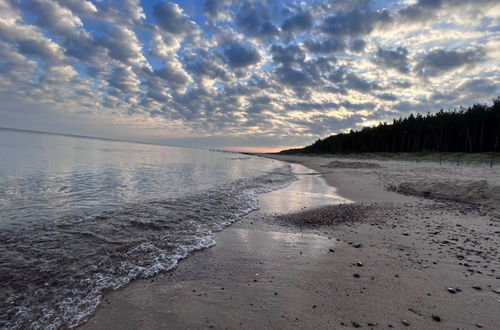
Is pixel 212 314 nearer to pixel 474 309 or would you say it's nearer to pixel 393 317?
pixel 393 317

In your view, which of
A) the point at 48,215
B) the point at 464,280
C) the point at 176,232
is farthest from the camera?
the point at 48,215

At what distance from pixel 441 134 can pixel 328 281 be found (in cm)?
8004

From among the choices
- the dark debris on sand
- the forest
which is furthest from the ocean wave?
the forest

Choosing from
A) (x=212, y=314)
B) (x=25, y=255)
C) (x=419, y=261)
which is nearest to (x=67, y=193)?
(x=25, y=255)

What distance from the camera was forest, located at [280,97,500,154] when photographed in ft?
191

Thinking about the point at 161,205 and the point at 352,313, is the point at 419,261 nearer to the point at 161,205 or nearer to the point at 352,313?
the point at 352,313

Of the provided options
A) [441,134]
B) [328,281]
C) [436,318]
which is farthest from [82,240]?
[441,134]

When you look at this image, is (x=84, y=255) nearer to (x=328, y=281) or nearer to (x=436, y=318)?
(x=328, y=281)

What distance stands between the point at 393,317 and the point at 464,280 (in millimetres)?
2097

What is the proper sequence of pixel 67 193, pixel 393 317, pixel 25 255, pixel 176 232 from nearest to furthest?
pixel 393 317, pixel 25 255, pixel 176 232, pixel 67 193

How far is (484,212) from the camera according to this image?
32.2 ft

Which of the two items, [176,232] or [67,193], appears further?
[67,193]

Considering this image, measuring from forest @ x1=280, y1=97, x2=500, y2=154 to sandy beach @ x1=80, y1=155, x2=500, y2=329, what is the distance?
206ft

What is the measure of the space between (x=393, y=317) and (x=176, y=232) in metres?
5.56
